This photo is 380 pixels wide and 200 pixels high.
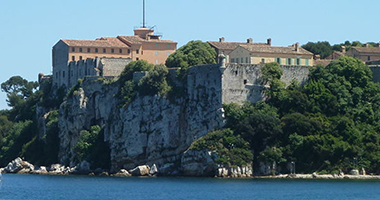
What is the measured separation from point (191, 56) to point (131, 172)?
1239cm

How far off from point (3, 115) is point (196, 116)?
3823 cm

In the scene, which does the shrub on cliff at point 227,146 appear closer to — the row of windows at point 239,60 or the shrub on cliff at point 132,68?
the row of windows at point 239,60

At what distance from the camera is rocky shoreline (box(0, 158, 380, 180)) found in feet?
278

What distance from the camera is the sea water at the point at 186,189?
7012cm

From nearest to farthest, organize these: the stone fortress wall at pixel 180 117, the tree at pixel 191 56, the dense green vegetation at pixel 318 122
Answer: the dense green vegetation at pixel 318 122
the stone fortress wall at pixel 180 117
the tree at pixel 191 56

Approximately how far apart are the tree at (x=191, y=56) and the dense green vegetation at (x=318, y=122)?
22.5ft

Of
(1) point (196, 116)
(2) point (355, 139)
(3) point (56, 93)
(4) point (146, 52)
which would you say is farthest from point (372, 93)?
(3) point (56, 93)

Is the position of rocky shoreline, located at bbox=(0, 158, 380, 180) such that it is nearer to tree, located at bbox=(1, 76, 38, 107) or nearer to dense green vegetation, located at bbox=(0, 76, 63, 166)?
dense green vegetation, located at bbox=(0, 76, 63, 166)

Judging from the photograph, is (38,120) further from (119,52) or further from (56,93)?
(119,52)

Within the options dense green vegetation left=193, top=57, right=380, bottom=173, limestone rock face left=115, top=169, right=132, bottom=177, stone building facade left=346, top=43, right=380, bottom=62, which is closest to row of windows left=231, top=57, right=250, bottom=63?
dense green vegetation left=193, top=57, right=380, bottom=173

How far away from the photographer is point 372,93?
308 ft

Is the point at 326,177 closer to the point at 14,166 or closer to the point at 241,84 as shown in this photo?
the point at 241,84

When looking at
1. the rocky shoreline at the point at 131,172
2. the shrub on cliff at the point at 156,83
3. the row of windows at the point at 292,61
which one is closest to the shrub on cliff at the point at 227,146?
the rocky shoreline at the point at 131,172

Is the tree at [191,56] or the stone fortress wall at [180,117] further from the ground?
the tree at [191,56]
